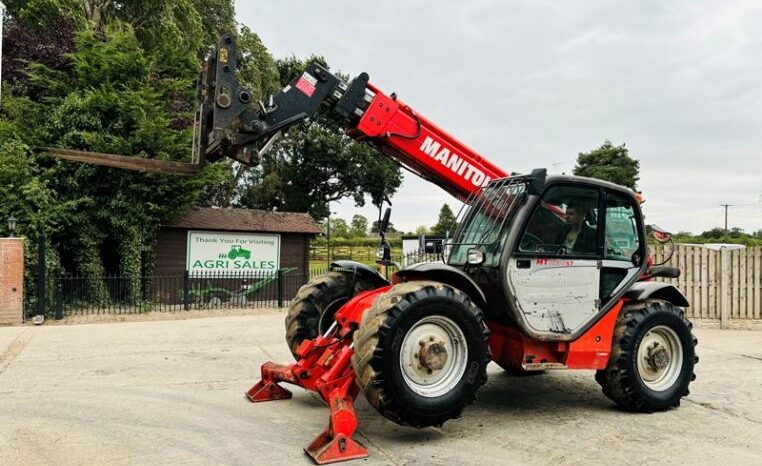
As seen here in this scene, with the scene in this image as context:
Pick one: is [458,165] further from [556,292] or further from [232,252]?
[232,252]

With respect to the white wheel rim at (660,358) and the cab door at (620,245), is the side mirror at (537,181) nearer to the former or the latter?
the cab door at (620,245)

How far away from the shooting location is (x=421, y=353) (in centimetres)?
443

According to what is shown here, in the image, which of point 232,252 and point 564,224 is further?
point 232,252

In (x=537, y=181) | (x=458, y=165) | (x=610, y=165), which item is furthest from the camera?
(x=610, y=165)

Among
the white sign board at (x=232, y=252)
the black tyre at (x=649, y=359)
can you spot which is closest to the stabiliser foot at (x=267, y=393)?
the black tyre at (x=649, y=359)

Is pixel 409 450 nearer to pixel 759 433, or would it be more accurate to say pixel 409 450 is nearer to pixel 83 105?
pixel 759 433

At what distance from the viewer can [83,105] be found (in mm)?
14438

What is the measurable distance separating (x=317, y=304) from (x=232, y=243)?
12.6 m

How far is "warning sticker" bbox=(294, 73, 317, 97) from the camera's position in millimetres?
5820

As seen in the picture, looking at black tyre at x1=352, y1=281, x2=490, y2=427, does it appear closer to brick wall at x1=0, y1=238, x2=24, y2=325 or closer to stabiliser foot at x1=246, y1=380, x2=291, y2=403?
stabiliser foot at x1=246, y1=380, x2=291, y2=403

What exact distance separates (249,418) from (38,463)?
1.68 metres

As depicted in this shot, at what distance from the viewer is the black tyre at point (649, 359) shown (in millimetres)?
5324

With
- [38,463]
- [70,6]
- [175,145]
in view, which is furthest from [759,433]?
[70,6]

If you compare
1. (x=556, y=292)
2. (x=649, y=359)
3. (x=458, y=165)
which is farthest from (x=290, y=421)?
(x=649, y=359)
